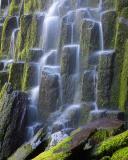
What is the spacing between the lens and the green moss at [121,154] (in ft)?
39.8

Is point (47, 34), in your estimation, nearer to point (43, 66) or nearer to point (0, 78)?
point (43, 66)

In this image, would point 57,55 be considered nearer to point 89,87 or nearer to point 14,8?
point 89,87

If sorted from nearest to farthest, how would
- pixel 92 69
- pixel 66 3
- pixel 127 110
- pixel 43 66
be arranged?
pixel 127 110, pixel 92 69, pixel 43 66, pixel 66 3

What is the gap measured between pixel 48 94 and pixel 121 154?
35.5 feet

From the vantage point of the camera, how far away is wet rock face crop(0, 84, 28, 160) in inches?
812

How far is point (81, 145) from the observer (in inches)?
510

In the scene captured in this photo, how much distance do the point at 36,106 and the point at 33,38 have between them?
6.31m

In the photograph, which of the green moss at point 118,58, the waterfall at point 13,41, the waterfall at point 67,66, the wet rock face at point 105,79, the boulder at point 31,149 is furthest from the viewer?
the waterfall at point 13,41

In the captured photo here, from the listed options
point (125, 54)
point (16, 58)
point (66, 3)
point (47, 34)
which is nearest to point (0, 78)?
point (16, 58)

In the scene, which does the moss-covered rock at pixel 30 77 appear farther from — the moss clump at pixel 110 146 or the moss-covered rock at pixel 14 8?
the moss clump at pixel 110 146

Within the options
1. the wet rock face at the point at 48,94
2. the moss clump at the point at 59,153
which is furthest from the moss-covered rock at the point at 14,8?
the moss clump at the point at 59,153

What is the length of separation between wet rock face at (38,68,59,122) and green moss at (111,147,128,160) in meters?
10.00

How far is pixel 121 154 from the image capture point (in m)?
12.3

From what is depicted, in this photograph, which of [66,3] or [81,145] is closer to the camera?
[81,145]
